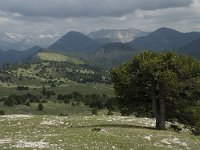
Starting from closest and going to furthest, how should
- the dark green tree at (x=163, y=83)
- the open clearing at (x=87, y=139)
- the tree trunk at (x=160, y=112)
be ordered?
1. the open clearing at (x=87, y=139)
2. the dark green tree at (x=163, y=83)
3. the tree trunk at (x=160, y=112)

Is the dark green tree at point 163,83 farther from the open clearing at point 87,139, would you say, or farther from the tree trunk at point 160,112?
the open clearing at point 87,139

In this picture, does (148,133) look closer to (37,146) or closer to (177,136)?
(177,136)

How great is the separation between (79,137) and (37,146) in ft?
21.1

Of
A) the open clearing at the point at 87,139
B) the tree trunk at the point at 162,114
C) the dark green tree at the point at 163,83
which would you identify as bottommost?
the open clearing at the point at 87,139

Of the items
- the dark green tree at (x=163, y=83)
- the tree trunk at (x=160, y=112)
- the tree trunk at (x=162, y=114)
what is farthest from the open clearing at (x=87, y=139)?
the dark green tree at (x=163, y=83)

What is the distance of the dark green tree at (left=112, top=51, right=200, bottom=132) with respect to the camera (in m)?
60.7

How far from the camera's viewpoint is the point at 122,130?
2189 inches

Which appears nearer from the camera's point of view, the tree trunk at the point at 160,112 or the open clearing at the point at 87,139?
the open clearing at the point at 87,139

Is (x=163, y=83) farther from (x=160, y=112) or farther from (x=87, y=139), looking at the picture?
(x=87, y=139)

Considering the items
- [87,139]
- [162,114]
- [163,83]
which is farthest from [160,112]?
[87,139]

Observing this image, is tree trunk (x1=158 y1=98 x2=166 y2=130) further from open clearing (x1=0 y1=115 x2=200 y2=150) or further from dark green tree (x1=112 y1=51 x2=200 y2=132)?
open clearing (x1=0 y1=115 x2=200 y2=150)

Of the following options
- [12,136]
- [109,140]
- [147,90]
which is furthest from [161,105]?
[12,136]

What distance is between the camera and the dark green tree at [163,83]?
60688 millimetres

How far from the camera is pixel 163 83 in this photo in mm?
60344
